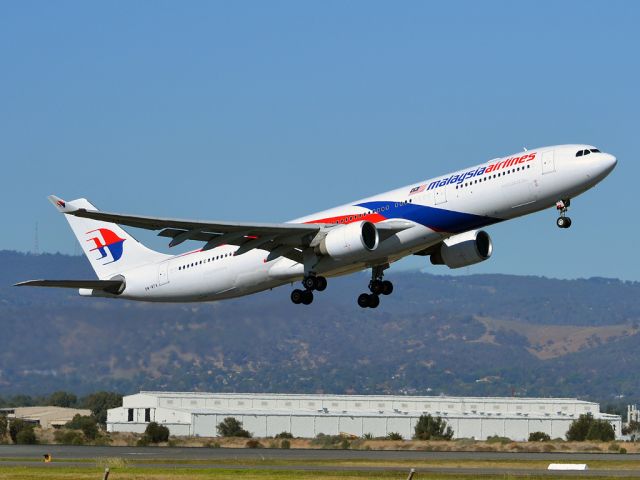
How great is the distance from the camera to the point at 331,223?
5200 centimetres

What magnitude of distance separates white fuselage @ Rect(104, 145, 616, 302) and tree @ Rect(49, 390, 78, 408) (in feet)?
219

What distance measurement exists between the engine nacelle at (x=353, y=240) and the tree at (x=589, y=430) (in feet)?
158

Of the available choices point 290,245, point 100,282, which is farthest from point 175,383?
point 290,245

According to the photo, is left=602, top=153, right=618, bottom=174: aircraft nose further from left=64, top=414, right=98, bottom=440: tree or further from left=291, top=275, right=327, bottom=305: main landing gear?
left=64, top=414, right=98, bottom=440: tree

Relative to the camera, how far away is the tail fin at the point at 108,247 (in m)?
61.9

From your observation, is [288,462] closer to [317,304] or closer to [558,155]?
[558,155]

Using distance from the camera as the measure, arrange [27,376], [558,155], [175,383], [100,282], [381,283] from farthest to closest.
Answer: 1. [175,383]
2. [27,376]
3. [100,282]
4. [381,283]
5. [558,155]

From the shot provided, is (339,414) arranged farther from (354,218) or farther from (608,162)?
(608,162)

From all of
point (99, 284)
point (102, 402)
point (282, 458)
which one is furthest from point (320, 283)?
point (102, 402)

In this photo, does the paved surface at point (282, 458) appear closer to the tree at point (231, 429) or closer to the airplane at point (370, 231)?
the airplane at point (370, 231)

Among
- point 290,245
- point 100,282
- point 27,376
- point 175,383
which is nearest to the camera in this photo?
point 290,245

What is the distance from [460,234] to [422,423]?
4949cm

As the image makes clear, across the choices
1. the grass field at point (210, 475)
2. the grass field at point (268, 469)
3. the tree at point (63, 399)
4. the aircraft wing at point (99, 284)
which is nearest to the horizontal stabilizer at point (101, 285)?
the aircraft wing at point (99, 284)

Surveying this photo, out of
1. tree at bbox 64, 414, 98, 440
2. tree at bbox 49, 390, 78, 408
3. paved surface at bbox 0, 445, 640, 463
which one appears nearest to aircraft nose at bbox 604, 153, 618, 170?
paved surface at bbox 0, 445, 640, 463
